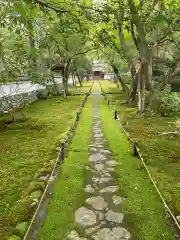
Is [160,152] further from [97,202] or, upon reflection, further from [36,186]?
[36,186]

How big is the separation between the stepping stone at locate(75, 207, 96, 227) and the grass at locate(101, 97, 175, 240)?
0.71 m

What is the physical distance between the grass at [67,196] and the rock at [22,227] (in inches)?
13.1

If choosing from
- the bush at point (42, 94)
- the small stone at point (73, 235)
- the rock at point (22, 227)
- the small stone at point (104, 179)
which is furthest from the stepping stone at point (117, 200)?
the bush at point (42, 94)

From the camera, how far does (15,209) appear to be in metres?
5.96

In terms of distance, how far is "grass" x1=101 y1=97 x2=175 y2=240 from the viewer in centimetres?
514

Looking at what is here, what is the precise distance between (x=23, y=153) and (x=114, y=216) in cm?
548

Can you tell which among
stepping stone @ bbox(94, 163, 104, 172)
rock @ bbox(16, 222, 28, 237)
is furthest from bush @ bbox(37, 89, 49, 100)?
rock @ bbox(16, 222, 28, 237)

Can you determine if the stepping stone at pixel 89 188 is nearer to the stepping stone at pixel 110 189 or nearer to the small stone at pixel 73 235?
the stepping stone at pixel 110 189

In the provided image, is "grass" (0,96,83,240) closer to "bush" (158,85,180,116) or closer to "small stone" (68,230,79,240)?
"small stone" (68,230,79,240)

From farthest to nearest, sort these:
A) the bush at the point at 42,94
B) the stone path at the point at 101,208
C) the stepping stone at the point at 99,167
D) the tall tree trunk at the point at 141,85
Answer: the bush at the point at 42,94, the tall tree trunk at the point at 141,85, the stepping stone at the point at 99,167, the stone path at the point at 101,208

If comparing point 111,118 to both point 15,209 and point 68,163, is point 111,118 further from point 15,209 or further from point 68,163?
point 15,209

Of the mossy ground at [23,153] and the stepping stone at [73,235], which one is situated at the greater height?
the mossy ground at [23,153]

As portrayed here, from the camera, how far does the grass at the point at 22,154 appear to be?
610cm

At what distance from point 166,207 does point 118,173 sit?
93.9 inches
